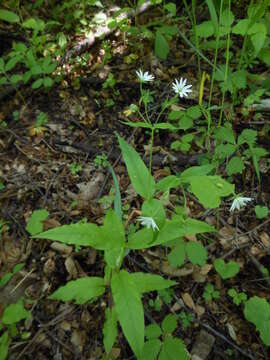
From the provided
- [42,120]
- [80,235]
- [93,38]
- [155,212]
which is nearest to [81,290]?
[80,235]

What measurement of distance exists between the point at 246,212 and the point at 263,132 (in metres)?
0.67

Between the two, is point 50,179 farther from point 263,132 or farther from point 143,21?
point 143,21

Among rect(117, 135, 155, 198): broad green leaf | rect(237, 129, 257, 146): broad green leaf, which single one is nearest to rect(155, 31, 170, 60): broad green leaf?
rect(237, 129, 257, 146): broad green leaf

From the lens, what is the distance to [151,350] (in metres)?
1.45

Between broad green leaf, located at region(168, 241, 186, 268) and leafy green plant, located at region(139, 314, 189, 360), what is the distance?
276mm

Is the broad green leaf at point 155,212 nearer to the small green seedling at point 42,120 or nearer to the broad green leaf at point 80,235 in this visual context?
the broad green leaf at point 80,235

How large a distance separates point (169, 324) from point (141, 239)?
50 cm

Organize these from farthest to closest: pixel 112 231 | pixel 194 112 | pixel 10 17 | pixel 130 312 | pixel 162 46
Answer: pixel 10 17, pixel 162 46, pixel 194 112, pixel 112 231, pixel 130 312

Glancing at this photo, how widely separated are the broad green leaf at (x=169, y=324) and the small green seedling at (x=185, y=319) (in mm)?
115

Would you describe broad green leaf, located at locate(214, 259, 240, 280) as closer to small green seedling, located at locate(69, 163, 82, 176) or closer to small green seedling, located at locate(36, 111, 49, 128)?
small green seedling, located at locate(69, 163, 82, 176)

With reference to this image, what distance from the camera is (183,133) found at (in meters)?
Result: 2.37

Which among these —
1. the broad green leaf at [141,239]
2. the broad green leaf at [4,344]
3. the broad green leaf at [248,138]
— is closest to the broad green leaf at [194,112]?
the broad green leaf at [248,138]

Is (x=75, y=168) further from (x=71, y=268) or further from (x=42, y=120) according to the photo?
(x=71, y=268)

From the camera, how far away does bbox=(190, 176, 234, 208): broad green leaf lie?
118 cm
